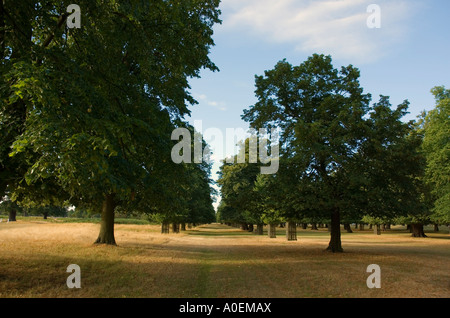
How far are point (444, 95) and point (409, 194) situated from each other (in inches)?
1037

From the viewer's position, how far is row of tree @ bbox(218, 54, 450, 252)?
16.7 meters

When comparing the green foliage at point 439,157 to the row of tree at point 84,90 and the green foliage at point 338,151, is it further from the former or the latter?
the row of tree at point 84,90

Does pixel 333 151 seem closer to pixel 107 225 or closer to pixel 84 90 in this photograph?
pixel 84 90

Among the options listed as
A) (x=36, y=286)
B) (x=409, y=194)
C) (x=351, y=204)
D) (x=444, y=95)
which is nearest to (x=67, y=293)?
(x=36, y=286)

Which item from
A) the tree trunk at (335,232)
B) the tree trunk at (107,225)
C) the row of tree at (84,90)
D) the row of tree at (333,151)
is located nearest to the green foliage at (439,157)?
the row of tree at (333,151)

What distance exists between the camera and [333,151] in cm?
1711

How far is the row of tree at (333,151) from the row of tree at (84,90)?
7190mm

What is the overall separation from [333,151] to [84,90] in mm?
13532

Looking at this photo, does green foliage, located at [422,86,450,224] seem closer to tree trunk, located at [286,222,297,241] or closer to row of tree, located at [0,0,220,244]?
tree trunk, located at [286,222,297,241]

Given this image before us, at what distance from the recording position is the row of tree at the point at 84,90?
616cm

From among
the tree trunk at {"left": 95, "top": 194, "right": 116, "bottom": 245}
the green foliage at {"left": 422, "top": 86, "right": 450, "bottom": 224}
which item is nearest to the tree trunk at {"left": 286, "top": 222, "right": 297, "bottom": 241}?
the green foliage at {"left": 422, "top": 86, "right": 450, "bottom": 224}

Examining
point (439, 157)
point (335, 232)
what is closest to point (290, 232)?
point (335, 232)

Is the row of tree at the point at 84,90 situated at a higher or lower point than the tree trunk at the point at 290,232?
higher

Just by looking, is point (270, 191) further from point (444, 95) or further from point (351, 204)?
point (444, 95)
